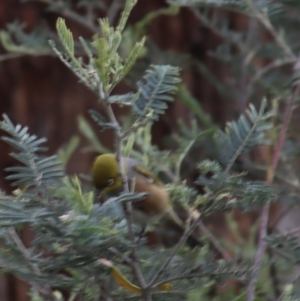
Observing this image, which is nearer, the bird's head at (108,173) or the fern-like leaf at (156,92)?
the fern-like leaf at (156,92)

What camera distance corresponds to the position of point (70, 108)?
2291mm

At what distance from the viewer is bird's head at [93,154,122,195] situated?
3.86 feet

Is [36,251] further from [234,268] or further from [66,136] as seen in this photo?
[66,136]

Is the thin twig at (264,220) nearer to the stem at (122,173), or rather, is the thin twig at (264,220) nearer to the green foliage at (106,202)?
the green foliage at (106,202)

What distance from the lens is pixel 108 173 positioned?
118 centimetres

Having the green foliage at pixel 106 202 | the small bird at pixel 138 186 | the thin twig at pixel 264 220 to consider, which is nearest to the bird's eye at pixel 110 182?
the small bird at pixel 138 186

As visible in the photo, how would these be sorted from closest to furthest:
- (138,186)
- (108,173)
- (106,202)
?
(106,202) < (108,173) < (138,186)

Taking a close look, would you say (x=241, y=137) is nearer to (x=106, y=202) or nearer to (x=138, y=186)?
(x=106, y=202)

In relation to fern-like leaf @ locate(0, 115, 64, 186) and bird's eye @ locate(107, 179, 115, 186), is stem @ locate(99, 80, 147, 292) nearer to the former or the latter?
fern-like leaf @ locate(0, 115, 64, 186)

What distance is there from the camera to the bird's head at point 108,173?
118 centimetres

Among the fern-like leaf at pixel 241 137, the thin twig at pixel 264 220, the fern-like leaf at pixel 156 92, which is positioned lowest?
the thin twig at pixel 264 220


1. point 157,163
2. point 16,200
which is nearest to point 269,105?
point 157,163

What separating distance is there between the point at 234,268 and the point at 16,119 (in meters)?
1.47

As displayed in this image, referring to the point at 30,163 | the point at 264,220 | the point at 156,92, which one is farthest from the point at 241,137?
the point at 264,220
